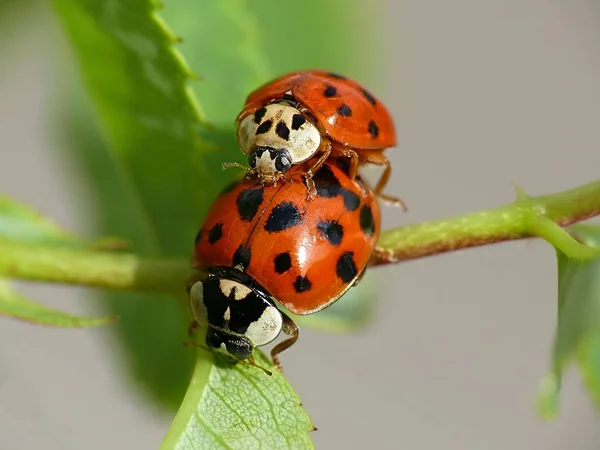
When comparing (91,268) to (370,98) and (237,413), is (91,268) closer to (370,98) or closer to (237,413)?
(237,413)

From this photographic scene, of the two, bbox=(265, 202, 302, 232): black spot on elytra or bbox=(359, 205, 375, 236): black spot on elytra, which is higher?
bbox=(359, 205, 375, 236): black spot on elytra

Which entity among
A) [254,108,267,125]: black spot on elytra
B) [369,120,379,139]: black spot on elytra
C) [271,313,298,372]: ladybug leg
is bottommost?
[271,313,298,372]: ladybug leg

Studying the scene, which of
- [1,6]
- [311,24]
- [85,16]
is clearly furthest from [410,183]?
[85,16]

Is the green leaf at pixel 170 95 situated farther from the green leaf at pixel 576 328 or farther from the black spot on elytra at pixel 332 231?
the green leaf at pixel 576 328

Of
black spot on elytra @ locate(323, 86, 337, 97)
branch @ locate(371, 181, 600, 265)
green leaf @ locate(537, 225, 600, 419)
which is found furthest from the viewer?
black spot on elytra @ locate(323, 86, 337, 97)

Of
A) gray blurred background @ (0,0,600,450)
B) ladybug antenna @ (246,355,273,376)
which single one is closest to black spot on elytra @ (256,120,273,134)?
ladybug antenna @ (246,355,273,376)

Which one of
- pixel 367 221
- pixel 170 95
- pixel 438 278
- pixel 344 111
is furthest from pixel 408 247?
pixel 438 278

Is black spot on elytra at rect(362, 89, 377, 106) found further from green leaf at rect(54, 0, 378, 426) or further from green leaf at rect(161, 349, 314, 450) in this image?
green leaf at rect(161, 349, 314, 450)
